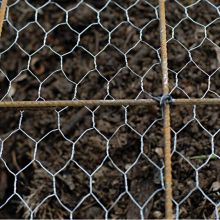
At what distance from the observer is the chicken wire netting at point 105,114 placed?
1.35m

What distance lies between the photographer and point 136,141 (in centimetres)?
141

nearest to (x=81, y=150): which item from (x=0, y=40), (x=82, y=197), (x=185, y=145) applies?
(x=82, y=197)

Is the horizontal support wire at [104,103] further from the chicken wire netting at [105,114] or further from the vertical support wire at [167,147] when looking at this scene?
the chicken wire netting at [105,114]

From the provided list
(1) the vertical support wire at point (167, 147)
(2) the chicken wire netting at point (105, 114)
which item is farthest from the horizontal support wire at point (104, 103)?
(2) the chicken wire netting at point (105, 114)

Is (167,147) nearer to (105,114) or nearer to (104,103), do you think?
(104,103)

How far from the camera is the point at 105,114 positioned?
1.47m

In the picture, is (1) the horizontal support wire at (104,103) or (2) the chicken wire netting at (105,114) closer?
(1) the horizontal support wire at (104,103)

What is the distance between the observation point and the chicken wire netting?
1.35m

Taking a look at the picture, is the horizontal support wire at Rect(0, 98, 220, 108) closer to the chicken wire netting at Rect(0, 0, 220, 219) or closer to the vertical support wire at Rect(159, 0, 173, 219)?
the vertical support wire at Rect(159, 0, 173, 219)

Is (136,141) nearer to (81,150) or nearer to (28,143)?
(81,150)

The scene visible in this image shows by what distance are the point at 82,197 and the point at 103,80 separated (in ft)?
1.13

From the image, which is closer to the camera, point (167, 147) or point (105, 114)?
Result: point (167, 147)

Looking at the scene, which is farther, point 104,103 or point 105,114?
point 105,114

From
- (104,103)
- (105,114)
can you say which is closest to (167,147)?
(104,103)
